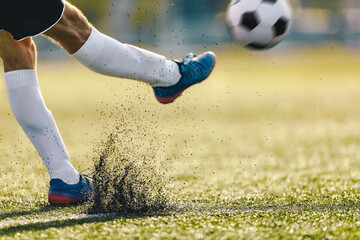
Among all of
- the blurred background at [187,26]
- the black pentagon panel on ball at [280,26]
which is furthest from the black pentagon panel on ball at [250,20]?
the blurred background at [187,26]

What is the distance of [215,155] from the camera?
17.3 feet

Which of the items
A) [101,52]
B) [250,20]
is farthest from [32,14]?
[250,20]

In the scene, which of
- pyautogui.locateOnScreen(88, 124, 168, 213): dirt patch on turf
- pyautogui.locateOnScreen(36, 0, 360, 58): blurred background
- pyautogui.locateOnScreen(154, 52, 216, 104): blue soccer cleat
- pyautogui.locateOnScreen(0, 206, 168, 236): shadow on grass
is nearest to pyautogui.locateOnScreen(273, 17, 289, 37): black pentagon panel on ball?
pyautogui.locateOnScreen(154, 52, 216, 104): blue soccer cleat

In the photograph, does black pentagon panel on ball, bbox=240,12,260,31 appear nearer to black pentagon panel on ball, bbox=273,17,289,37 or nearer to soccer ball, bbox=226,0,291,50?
soccer ball, bbox=226,0,291,50

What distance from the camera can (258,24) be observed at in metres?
3.50

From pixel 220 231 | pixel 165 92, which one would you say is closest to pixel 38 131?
pixel 165 92

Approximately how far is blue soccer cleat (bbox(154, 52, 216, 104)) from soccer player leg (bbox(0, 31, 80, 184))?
559 mm

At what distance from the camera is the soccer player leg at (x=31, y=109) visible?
127 inches

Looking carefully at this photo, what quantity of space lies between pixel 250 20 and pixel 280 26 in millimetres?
175

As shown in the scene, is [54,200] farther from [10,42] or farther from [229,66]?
[229,66]

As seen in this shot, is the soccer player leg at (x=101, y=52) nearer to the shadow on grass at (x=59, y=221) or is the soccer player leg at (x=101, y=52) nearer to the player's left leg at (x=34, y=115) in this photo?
the player's left leg at (x=34, y=115)

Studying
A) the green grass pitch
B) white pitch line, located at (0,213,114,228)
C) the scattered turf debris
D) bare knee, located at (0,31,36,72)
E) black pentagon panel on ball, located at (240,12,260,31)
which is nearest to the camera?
the green grass pitch

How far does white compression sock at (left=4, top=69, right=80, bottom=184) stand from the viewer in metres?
3.24

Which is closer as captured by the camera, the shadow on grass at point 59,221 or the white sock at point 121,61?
the shadow on grass at point 59,221
